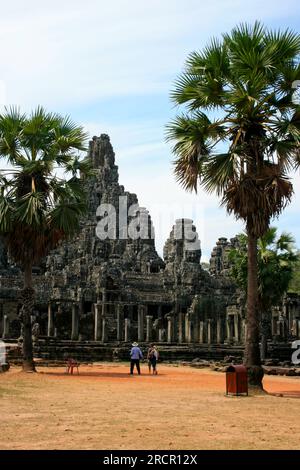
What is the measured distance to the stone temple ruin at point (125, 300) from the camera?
38.2m

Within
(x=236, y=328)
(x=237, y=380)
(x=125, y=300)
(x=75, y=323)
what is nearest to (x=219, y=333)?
(x=236, y=328)

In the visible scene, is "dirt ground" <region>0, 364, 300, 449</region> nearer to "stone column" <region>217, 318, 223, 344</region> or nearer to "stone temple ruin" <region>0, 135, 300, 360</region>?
"stone temple ruin" <region>0, 135, 300, 360</region>

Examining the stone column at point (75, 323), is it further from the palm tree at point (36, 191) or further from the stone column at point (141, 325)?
the palm tree at point (36, 191)

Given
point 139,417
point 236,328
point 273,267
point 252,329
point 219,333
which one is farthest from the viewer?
point 236,328

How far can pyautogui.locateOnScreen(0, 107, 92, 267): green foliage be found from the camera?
21078 mm

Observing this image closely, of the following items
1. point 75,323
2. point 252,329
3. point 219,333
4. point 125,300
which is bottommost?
point 252,329

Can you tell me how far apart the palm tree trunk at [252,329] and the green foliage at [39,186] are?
731cm

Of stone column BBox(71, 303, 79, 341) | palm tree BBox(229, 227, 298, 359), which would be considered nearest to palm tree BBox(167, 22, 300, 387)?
palm tree BBox(229, 227, 298, 359)

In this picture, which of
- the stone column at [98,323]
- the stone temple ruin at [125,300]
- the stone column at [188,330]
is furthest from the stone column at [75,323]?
the stone column at [188,330]

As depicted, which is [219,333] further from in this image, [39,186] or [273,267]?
[39,186]

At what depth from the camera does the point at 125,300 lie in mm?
46688

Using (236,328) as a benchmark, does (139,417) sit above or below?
below

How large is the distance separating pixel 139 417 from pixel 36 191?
39.0ft

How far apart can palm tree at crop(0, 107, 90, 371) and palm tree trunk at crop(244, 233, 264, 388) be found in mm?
7315
